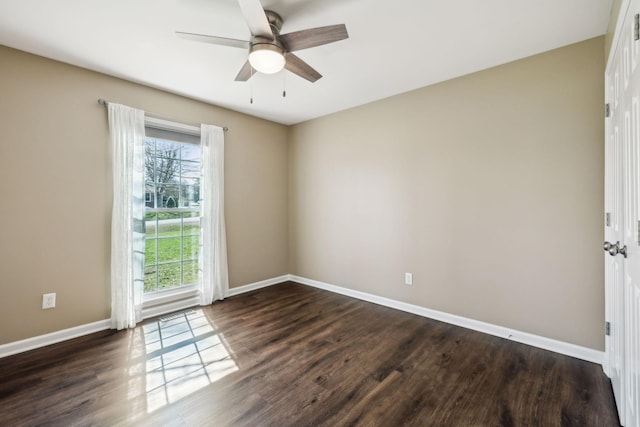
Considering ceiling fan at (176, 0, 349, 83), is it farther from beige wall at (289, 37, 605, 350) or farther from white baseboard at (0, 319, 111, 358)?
white baseboard at (0, 319, 111, 358)

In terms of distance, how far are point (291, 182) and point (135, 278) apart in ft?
8.33

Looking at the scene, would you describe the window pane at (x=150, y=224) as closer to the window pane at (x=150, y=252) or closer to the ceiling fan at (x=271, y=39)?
the window pane at (x=150, y=252)

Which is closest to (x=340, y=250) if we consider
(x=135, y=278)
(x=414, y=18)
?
(x=135, y=278)

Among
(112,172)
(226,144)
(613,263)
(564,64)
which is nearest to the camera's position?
(613,263)

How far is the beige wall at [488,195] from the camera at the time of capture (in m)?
2.21

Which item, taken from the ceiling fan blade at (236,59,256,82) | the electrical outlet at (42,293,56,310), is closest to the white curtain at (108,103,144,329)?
the electrical outlet at (42,293,56,310)

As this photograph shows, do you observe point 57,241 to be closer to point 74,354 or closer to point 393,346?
point 74,354

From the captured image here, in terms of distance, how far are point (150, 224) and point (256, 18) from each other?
103 inches

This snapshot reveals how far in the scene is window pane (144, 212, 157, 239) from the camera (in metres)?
3.19

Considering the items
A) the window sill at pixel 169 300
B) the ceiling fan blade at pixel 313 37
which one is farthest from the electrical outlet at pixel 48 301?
the ceiling fan blade at pixel 313 37

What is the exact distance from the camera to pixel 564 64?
2.28 metres

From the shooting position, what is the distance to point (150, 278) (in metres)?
3.23

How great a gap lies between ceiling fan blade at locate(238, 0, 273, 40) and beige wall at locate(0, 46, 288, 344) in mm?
2012

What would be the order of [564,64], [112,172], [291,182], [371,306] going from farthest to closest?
1. [291,182]
2. [371,306]
3. [112,172]
4. [564,64]
